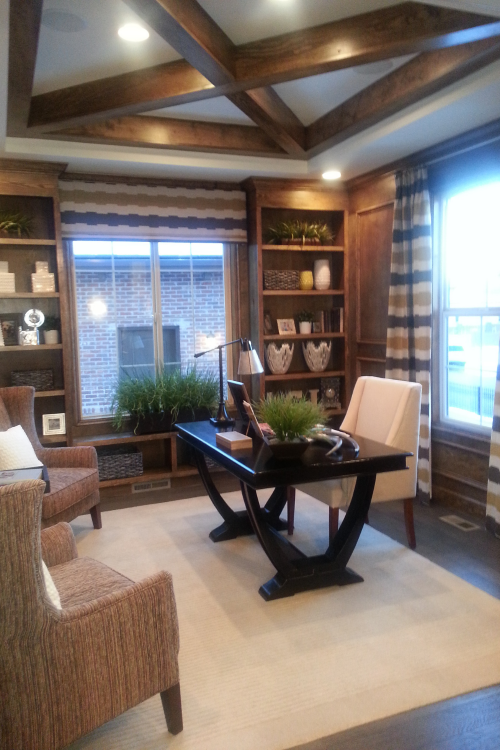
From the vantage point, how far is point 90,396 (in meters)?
4.77

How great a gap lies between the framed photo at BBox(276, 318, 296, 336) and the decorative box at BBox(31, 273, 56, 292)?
6.20 feet

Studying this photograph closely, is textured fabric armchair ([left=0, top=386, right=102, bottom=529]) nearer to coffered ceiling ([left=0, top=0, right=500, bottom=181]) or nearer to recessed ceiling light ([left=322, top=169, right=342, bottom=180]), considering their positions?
coffered ceiling ([left=0, top=0, right=500, bottom=181])

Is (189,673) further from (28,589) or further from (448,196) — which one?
(448,196)

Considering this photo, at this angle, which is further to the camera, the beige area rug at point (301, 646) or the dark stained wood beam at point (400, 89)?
the dark stained wood beam at point (400, 89)

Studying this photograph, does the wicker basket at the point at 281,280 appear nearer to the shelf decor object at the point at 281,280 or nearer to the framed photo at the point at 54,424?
the shelf decor object at the point at 281,280

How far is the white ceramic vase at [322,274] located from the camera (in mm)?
5070

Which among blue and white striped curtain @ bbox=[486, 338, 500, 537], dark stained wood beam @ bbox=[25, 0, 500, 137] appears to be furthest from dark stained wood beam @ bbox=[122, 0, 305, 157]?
blue and white striped curtain @ bbox=[486, 338, 500, 537]

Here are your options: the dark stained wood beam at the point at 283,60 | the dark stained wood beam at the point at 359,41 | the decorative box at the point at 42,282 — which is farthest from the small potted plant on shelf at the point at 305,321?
the dark stained wood beam at the point at 359,41

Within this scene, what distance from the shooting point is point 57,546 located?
230cm

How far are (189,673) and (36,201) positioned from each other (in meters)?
3.58

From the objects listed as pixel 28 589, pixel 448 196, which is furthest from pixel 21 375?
pixel 448 196

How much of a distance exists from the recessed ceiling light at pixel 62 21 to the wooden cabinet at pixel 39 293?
5.22ft

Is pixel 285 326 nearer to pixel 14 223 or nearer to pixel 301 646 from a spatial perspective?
pixel 14 223

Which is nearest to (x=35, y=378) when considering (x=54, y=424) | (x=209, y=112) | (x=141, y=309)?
(x=54, y=424)
